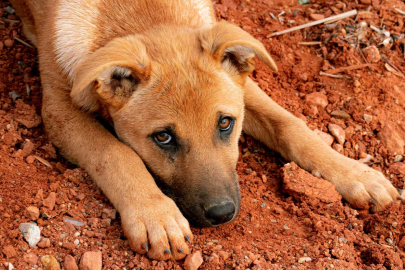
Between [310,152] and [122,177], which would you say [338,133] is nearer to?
[310,152]

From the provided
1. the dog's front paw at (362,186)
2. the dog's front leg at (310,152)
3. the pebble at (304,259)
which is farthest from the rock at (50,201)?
the dog's front paw at (362,186)

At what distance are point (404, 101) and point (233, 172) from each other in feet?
7.83

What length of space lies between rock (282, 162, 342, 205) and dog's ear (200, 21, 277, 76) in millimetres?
951

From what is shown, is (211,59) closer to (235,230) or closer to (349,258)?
(235,230)

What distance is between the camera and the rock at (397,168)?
4789 mm

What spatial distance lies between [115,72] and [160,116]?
0.45m

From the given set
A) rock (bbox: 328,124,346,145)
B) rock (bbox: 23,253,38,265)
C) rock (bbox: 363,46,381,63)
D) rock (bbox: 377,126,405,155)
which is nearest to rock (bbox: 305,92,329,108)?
rock (bbox: 328,124,346,145)

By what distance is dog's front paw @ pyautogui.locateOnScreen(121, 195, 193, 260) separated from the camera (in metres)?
3.50

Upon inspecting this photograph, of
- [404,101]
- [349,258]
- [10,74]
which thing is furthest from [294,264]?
[10,74]

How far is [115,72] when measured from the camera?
3.79 meters

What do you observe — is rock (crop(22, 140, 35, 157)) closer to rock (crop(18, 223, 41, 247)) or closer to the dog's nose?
rock (crop(18, 223, 41, 247))

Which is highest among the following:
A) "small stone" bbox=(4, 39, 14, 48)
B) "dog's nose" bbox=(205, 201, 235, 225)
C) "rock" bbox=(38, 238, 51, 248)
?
"dog's nose" bbox=(205, 201, 235, 225)

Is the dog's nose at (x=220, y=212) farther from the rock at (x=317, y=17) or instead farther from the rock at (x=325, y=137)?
the rock at (x=317, y=17)

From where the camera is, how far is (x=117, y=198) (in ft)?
12.8
